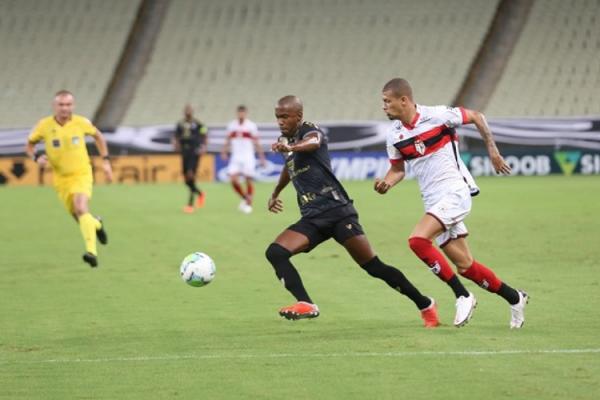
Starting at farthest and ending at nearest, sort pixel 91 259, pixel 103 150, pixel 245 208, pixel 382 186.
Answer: pixel 245 208 < pixel 103 150 < pixel 91 259 < pixel 382 186

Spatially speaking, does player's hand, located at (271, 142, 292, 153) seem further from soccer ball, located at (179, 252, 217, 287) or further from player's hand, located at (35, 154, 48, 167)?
player's hand, located at (35, 154, 48, 167)

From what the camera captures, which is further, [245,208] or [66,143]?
[245,208]

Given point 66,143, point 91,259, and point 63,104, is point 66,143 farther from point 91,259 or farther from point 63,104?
point 91,259

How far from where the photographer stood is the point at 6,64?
44.7 m

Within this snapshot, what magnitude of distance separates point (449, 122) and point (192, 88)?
3428 centimetres

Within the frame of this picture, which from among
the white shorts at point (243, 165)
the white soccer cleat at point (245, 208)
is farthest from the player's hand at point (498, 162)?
the white shorts at point (243, 165)

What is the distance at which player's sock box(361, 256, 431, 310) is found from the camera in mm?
10414

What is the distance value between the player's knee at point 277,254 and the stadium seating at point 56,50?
108 ft

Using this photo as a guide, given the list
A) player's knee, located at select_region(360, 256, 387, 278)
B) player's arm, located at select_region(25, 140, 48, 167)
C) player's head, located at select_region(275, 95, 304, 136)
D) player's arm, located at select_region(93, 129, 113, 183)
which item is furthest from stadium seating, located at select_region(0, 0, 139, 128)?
player's knee, located at select_region(360, 256, 387, 278)

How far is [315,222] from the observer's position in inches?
417

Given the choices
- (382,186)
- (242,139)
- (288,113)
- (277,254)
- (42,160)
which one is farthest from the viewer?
(242,139)

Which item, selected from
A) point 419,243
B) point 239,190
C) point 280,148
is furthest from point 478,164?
point 280,148

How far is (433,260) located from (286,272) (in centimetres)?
122

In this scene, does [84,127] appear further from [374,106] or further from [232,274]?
[374,106]
